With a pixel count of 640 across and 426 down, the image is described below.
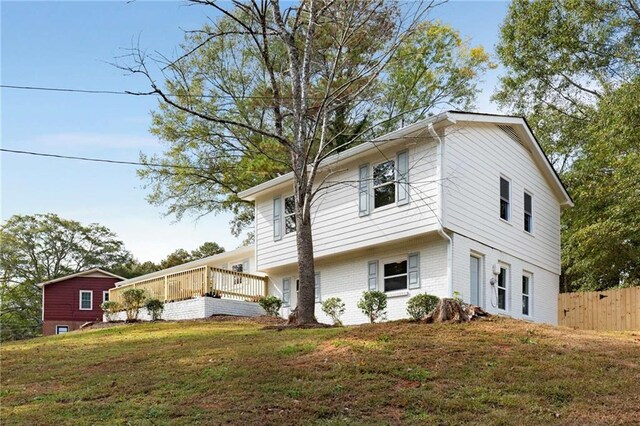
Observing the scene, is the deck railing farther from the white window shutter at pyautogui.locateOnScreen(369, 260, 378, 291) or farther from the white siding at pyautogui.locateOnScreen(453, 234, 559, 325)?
Answer: the white siding at pyautogui.locateOnScreen(453, 234, 559, 325)

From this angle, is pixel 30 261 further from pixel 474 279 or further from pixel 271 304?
pixel 474 279

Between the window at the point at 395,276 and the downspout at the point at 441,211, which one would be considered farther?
the window at the point at 395,276

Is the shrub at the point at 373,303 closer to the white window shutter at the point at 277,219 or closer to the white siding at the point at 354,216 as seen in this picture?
the white siding at the point at 354,216

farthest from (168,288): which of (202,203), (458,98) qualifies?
(458,98)

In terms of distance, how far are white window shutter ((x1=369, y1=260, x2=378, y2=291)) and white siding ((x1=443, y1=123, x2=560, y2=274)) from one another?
9.69 ft

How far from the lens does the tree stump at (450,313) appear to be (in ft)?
45.1

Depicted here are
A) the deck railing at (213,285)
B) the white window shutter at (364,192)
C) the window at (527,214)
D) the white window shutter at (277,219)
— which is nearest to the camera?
the white window shutter at (364,192)

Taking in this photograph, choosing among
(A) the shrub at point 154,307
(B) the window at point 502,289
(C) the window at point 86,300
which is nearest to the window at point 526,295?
(B) the window at point 502,289

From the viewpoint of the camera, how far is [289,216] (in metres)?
21.8

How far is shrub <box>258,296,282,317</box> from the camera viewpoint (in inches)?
829

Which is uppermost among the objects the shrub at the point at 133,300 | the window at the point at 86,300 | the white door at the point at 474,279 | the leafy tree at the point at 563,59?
the leafy tree at the point at 563,59

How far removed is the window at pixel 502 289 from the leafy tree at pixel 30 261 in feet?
125

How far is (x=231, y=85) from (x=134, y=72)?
1480 cm

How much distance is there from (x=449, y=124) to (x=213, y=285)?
33.5 ft
